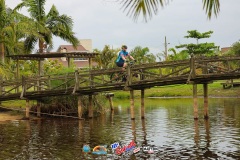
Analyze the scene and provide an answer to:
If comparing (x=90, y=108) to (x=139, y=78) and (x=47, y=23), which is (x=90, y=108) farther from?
(x=47, y=23)

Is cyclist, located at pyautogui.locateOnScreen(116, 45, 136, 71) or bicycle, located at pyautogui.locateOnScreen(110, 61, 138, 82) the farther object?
bicycle, located at pyautogui.locateOnScreen(110, 61, 138, 82)

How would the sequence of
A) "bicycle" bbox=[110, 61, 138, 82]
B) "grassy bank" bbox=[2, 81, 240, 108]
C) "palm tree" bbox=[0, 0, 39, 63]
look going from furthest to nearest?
"grassy bank" bbox=[2, 81, 240, 108] → "palm tree" bbox=[0, 0, 39, 63] → "bicycle" bbox=[110, 61, 138, 82]

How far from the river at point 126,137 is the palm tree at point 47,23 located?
10.1 meters

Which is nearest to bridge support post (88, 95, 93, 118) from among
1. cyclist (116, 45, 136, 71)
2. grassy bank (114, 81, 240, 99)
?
cyclist (116, 45, 136, 71)

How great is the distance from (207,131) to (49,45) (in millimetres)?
20049

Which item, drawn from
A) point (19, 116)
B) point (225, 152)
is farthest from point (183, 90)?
point (225, 152)

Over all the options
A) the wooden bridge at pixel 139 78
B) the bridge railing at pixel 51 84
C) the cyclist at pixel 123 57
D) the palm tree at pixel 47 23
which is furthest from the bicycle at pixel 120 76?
the palm tree at pixel 47 23

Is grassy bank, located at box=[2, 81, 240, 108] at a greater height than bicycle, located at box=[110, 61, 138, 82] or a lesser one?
lesser

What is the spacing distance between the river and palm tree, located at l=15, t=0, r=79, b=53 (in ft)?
33.1

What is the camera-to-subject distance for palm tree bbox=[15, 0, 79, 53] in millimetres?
32625

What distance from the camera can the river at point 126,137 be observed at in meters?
13.0

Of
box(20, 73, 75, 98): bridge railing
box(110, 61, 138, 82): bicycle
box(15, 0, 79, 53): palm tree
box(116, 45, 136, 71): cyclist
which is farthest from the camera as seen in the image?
box(15, 0, 79, 53): palm tree

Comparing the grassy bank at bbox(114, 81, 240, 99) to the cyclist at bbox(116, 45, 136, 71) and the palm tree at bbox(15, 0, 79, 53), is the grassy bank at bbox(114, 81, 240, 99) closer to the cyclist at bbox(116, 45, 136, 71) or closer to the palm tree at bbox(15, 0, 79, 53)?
the palm tree at bbox(15, 0, 79, 53)

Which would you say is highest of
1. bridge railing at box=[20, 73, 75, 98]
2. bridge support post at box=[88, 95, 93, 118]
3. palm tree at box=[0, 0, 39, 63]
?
palm tree at box=[0, 0, 39, 63]
